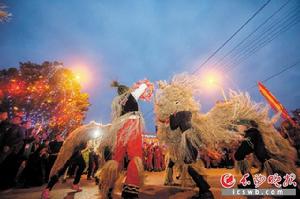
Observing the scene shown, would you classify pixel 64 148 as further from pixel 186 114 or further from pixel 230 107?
pixel 230 107

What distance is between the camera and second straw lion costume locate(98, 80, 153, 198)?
3.19m

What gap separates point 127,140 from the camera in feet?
11.3

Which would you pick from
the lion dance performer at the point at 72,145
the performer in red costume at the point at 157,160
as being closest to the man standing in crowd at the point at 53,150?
the lion dance performer at the point at 72,145

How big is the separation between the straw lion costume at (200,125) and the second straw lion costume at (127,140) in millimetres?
788

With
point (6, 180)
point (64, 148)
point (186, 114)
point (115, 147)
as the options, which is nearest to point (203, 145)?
point (186, 114)

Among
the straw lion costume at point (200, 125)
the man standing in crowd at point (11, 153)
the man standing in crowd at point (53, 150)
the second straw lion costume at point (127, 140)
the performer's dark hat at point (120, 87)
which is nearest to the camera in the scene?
the second straw lion costume at point (127, 140)

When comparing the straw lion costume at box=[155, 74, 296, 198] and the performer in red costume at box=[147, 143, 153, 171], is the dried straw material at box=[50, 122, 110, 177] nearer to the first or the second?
the straw lion costume at box=[155, 74, 296, 198]

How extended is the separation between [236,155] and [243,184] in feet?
1.73

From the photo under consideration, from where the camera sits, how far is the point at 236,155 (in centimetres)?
434

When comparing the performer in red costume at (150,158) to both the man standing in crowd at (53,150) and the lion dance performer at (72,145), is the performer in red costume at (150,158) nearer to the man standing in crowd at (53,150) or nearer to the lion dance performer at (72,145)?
the man standing in crowd at (53,150)

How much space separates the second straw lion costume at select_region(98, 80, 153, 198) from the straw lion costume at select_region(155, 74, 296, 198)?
0.79m

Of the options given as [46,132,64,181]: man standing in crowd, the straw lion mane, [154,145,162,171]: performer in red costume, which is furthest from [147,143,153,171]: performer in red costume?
the straw lion mane

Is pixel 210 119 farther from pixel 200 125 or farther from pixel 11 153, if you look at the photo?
pixel 11 153

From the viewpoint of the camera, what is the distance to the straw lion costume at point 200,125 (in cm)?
387
